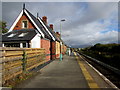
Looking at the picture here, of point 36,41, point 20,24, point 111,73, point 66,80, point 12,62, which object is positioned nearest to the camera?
point 12,62

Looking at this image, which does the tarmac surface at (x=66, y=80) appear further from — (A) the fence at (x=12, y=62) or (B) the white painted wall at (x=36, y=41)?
(B) the white painted wall at (x=36, y=41)

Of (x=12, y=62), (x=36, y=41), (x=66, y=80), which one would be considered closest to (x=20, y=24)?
(x=36, y=41)

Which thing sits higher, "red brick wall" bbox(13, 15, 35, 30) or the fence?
"red brick wall" bbox(13, 15, 35, 30)

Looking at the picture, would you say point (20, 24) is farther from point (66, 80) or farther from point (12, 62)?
point (66, 80)

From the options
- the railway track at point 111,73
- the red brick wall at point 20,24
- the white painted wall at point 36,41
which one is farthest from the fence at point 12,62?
the red brick wall at point 20,24

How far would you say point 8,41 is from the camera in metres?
12.0

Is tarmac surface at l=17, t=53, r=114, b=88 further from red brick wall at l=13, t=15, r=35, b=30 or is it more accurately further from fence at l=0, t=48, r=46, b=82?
red brick wall at l=13, t=15, r=35, b=30

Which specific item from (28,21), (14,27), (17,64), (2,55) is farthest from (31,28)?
(2,55)

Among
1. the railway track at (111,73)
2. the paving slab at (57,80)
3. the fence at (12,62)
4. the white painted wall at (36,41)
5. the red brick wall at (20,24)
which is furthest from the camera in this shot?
the red brick wall at (20,24)

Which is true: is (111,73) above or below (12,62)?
below

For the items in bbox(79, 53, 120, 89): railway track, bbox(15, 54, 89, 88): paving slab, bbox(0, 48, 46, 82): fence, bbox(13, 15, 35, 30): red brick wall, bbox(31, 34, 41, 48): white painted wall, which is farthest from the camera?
bbox(13, 15, 35, 30): red brick wall

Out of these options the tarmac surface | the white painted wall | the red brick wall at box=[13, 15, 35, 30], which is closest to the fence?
the tarmac surface

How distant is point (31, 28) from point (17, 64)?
32.8ft

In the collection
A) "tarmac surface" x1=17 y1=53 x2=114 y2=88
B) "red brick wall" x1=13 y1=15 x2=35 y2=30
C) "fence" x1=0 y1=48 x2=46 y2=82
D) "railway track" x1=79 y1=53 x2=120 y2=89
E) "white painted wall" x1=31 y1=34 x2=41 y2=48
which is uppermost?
"red brick wall" x1=13 y1=15 x2=35 y2=30
